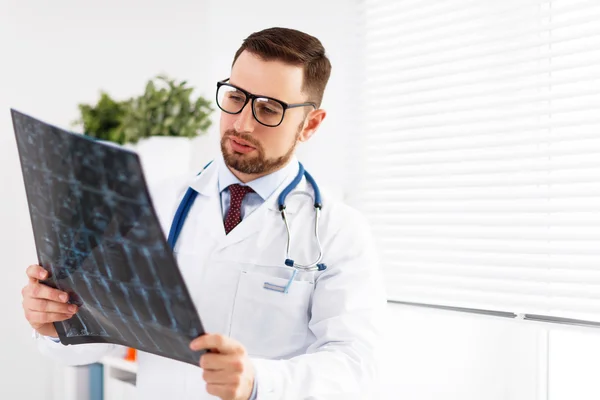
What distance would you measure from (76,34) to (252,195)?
1.46 metres

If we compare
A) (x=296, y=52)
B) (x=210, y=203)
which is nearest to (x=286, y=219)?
(x=210, y=203)

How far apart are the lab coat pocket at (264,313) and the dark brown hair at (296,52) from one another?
40 cm

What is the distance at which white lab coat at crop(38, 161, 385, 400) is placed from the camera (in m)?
1.12

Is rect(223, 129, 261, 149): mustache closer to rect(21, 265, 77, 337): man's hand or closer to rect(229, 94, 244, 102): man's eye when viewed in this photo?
rect(229, 94, 244, 102): man's eye

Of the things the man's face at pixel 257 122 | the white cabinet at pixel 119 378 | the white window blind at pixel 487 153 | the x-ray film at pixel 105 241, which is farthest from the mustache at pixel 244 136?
the white cabinet at pixel 119 378

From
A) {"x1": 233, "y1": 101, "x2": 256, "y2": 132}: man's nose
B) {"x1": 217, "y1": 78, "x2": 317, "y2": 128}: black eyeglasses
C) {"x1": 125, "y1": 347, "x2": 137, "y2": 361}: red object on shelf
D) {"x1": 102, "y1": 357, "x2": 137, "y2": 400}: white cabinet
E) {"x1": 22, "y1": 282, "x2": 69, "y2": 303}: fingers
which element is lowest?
{"x1": 102, "y1": 357, "x2": 137, "y2": 400}: white cabinet

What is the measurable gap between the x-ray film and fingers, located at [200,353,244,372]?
0.02m

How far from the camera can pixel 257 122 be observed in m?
1.17

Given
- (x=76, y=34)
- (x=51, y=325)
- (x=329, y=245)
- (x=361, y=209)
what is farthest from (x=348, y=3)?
(x=51, y=325)

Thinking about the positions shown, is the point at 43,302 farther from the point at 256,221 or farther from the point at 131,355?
the point at 131,355

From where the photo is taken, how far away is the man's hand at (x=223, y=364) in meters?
0.73

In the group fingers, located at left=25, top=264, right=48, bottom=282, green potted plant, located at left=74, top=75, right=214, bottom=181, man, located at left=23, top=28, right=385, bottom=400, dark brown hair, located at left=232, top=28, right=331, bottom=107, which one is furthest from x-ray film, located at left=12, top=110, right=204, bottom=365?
green potted plant, located at left=74, top=75, right=214, bottom=181

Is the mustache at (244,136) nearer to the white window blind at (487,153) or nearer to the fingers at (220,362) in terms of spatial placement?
the fingers at (220,362)

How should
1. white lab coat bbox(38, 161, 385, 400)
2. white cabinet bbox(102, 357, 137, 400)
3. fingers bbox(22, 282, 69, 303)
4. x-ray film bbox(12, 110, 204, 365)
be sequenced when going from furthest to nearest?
white cabinet bbox(102, 357, 137, 400) → white lab coat bbox(38, 161, 385, 400) → fingers bbox(22, 282, 69, 303) → x-ray film bbox(12, 110, 204, 365)
